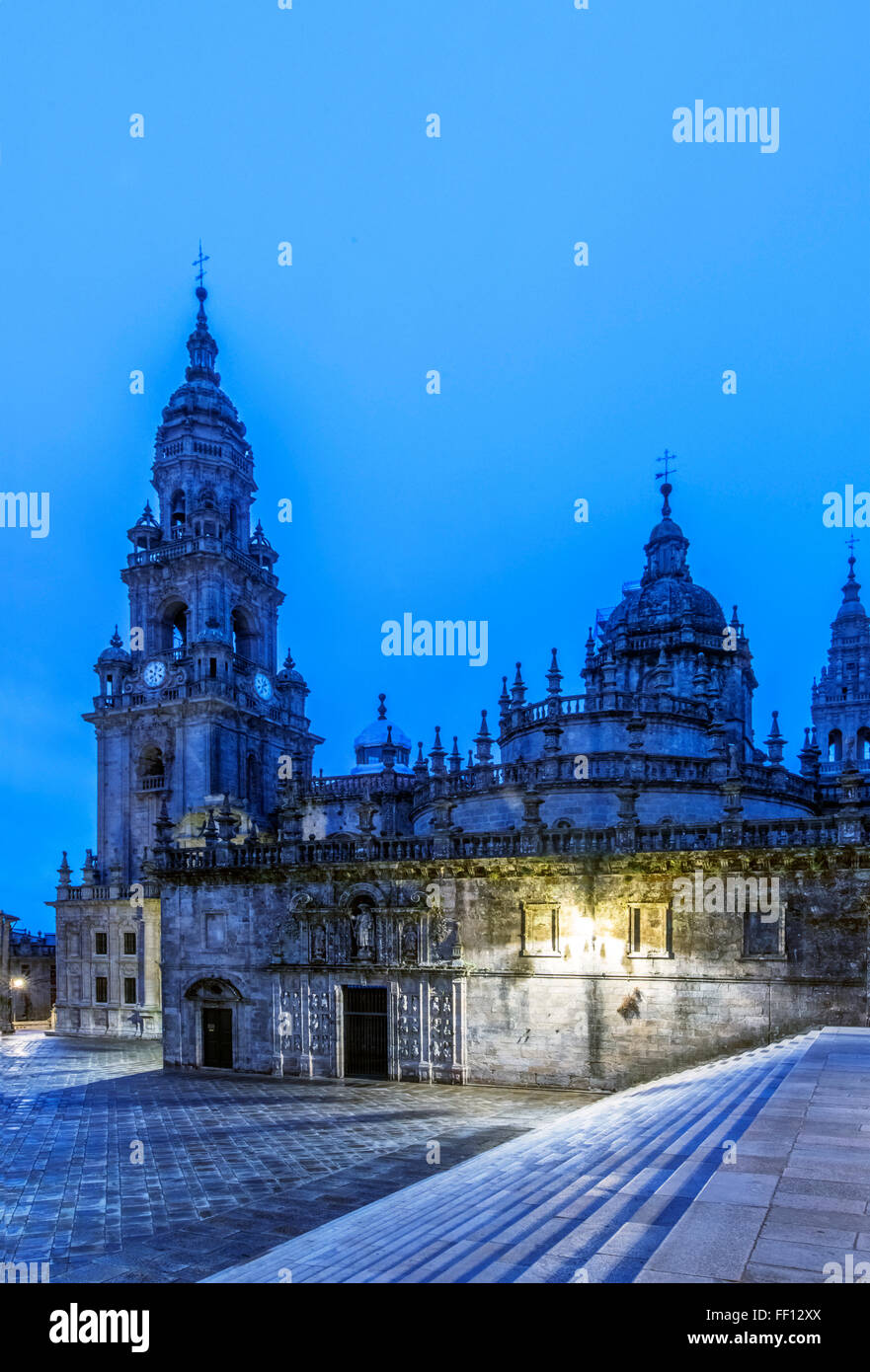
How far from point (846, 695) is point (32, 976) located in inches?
2352

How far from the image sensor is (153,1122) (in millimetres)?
21672

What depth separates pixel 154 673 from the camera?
151 ft

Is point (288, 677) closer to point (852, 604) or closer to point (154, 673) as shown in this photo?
point (154, 673)

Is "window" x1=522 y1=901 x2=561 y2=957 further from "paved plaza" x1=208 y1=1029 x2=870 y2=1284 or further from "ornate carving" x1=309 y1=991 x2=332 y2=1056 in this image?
"paved plaza" x1=208 y1=1029 x2=870 y2=1284

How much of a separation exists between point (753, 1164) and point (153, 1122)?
17469mm

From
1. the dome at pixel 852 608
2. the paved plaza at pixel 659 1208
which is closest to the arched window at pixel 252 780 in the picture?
the paved plaza at pixel 659 1208

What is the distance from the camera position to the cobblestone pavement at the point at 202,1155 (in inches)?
526

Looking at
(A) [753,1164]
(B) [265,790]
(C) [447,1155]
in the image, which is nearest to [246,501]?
(B) [265,790]

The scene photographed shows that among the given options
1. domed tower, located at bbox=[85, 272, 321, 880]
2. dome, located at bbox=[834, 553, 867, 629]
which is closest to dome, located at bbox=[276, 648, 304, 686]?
domed tower, located at bbox=[85, 272, 321, 880]

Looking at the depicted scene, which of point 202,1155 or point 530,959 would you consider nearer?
point 202,1155

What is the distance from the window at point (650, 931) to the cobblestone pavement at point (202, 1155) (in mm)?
4052

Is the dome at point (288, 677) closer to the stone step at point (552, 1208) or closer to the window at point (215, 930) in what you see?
the window at point (215, 930)

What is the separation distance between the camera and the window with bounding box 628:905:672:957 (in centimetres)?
2298

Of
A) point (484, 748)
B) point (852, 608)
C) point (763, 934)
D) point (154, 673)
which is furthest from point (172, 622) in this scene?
point (852, 608)
